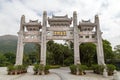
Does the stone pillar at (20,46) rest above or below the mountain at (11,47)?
below

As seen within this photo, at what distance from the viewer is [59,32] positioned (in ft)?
66.4

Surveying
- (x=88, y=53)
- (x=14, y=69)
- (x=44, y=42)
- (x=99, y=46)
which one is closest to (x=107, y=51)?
(x=88, y=53)

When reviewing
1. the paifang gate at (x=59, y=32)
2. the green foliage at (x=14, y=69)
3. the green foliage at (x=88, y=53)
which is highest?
the paifang gate at (x=59, y=32)

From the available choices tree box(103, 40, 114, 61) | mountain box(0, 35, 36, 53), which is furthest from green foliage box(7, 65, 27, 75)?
mountain box(0, 35, 36, 53)

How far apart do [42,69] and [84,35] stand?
27.8 ft

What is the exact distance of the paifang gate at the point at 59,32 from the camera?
19673 millimetres

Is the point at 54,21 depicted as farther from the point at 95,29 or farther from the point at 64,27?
the point at 95,29

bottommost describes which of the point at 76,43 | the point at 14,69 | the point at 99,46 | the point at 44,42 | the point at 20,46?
the point at 14,69

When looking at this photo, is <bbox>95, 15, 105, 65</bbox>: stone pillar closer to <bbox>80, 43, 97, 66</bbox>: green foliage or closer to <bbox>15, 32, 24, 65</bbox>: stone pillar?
<bbox>80, 43, 97, 66</bbox>: green foliage

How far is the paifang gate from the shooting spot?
64.5 feet

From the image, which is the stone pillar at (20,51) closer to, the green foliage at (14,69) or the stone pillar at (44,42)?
the stone pillar at (44,42)

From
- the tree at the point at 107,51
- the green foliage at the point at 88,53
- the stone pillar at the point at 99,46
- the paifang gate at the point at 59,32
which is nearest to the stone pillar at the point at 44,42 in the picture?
the paifang gate at the point at 59,32

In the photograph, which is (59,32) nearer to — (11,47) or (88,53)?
(88,53)

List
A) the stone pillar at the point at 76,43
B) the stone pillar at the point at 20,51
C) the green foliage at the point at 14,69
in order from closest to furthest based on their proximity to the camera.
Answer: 1. the green foliage at the point at 14,69
2. the stone pillar at the point at 76,43
3. the stone pillar at the point at 20,51
